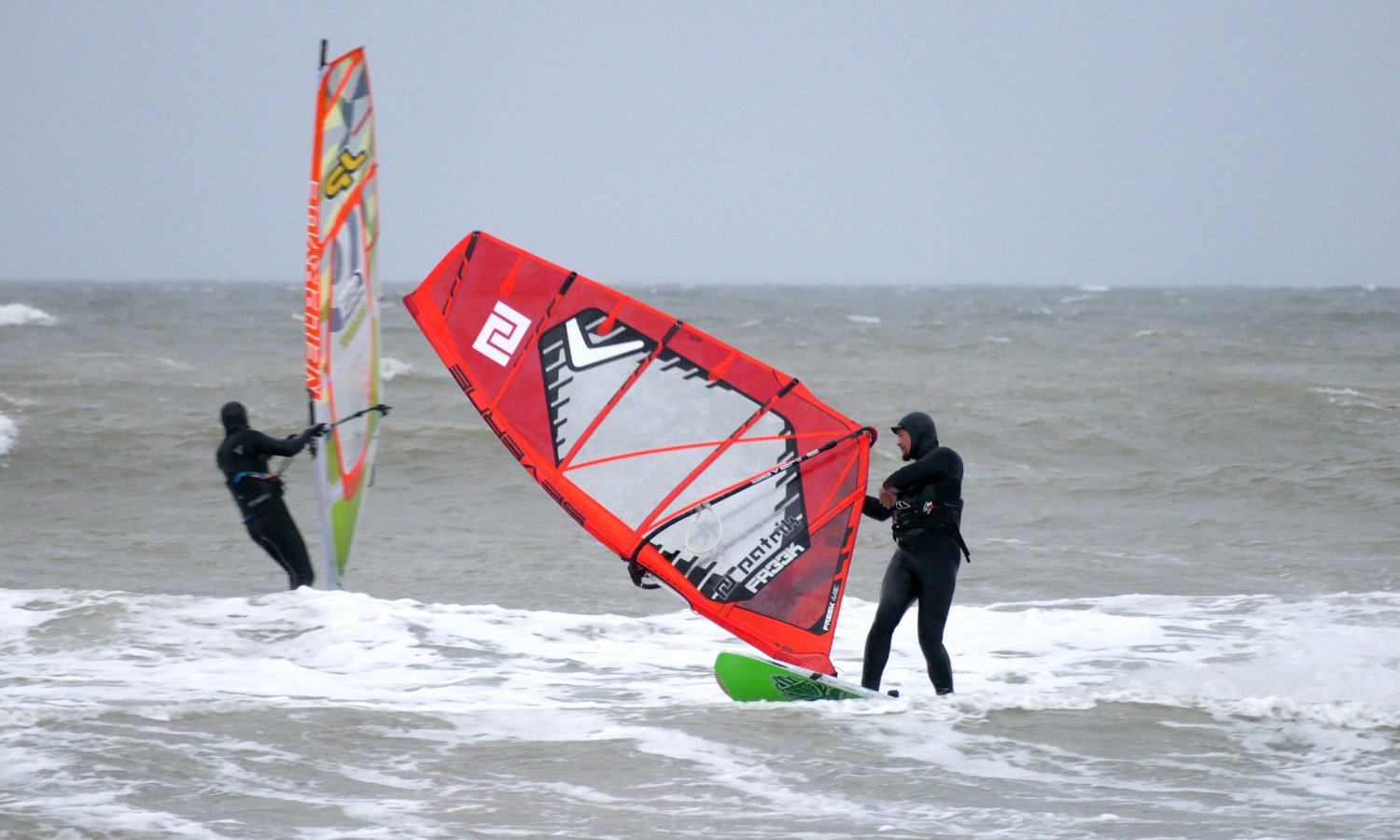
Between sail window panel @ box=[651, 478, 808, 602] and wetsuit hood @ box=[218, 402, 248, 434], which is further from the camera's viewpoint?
wetsuit hood @ box=[218, 402, 248, 434]

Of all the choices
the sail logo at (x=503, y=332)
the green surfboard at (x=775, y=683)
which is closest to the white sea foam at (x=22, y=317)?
the sail logo at (x=503, y=332)

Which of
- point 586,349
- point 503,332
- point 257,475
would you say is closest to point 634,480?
point 586,349

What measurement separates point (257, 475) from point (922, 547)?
10.8 ft

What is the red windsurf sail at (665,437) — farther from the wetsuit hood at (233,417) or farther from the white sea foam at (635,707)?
the wetsuit hood at (233,417)

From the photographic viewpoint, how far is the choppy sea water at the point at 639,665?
13.6 ft

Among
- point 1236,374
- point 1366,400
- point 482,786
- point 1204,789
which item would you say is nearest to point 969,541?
point 1204,789

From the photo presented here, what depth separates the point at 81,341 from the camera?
85.7 ft

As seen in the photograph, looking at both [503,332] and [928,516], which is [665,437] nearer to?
[503,332]

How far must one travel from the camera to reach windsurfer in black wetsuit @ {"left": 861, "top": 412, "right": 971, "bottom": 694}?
5059 mm

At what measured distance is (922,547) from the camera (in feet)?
16.7

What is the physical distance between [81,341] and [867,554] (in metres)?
21.7

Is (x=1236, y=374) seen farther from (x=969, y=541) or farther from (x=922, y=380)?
(x=969, y=541)

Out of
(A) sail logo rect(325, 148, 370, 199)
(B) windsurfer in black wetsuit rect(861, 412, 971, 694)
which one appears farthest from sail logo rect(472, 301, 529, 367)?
(B) windsurfer in black wetsuit rect(861, 412, 971, 694)

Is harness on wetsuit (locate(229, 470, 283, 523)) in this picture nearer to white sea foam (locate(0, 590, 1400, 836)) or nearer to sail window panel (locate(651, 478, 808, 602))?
white sea foam (locate(0, 590, 1400, 836))
